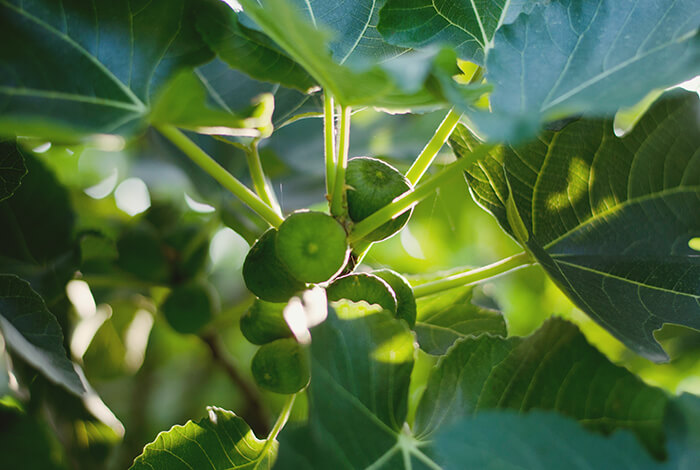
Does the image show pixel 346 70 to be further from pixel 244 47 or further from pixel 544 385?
pixel 544 385

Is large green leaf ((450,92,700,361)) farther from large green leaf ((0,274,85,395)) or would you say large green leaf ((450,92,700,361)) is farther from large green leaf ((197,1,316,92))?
large green leaf ((0,274,85,395))

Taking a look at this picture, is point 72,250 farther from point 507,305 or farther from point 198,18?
point 507,305

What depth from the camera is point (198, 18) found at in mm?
838

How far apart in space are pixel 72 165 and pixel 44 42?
124cm

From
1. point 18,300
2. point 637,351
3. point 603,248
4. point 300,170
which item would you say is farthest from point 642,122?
point 18,300

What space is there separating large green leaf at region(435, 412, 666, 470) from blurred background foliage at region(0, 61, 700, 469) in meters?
0.25

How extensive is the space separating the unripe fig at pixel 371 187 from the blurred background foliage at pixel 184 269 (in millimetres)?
257

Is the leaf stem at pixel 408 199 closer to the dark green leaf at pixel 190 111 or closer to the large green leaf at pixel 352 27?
the dark green leaf at pixel 190 111

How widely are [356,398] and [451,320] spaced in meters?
0.54

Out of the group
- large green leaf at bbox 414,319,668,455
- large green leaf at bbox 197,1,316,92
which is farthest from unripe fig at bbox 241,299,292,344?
large green leaf at bbox 197,1,316,92

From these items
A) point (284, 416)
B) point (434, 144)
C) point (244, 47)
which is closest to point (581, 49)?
point (434, 144)

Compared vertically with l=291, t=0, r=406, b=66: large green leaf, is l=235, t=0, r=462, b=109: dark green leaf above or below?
below

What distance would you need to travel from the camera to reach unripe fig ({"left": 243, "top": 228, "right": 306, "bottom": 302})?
0.80m

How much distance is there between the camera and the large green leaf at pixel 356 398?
61 cm
